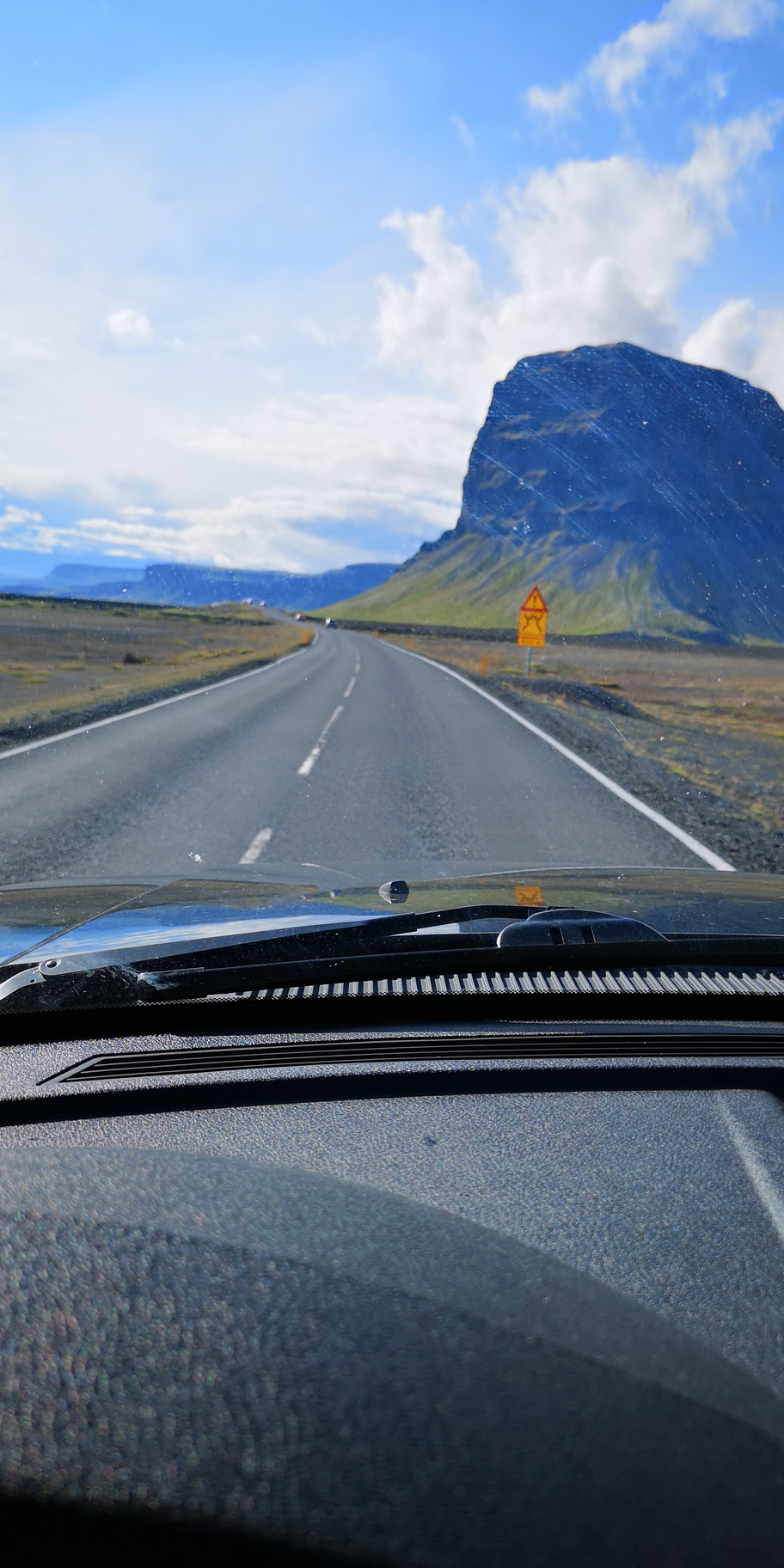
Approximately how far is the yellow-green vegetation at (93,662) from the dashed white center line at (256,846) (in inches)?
328

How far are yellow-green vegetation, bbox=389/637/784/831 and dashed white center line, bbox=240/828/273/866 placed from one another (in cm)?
485

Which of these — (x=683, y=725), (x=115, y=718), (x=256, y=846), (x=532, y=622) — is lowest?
(x=256, y=846)

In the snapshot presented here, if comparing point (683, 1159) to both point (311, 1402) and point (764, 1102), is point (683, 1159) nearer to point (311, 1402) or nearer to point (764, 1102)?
point (764, 1102)

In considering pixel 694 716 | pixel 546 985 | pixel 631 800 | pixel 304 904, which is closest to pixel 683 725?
pixel 694 716

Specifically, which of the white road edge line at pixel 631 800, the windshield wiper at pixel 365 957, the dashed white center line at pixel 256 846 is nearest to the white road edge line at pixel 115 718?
the dashed white center line at pixel 256 846

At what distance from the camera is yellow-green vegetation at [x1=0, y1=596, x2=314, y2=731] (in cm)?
2053

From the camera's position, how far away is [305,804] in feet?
32.1

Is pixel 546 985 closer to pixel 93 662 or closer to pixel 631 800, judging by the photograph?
pixel 631 800

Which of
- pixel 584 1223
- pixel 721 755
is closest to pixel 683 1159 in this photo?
pixel 584 1223

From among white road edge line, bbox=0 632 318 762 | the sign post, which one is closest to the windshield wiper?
white road edge line, bbox=0 632 318 762

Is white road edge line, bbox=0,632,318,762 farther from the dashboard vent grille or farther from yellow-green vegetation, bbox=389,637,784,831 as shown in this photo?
the dashboard vent grille

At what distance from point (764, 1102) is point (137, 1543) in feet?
5.14

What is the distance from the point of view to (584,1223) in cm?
167

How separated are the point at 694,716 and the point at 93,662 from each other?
74.5 ft
